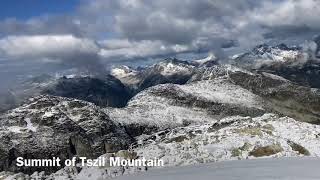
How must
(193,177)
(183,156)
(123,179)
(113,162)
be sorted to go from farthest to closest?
(183,156) < (113,162) < (123,179) < (193,177)

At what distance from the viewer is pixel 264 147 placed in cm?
15788

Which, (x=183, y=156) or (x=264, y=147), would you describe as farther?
(x=264, y=147)

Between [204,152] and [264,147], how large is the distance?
20.8 meters

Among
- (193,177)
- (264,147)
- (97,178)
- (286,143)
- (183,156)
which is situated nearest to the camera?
(193,177)

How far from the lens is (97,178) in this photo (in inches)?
4018

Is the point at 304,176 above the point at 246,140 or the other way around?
the other way around

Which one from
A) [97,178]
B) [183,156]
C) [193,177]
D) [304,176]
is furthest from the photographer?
[183,156]

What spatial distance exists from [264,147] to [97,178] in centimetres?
7181

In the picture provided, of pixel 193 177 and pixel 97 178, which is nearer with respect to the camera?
pixel 193 177

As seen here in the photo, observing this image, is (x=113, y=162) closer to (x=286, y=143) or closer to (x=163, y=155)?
(x=163, y=155)

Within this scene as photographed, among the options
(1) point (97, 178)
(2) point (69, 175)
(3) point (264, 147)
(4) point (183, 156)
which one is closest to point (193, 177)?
(1) point (97, 178)

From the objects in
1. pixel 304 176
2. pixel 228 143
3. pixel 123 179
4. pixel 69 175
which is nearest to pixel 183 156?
pixel 228 143

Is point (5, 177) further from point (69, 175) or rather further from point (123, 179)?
point (123, 179)

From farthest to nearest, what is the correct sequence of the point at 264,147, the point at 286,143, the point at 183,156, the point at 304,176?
the point at 286,143 → the point at 264,147 → the point at 183,156 → the point at 304,176
